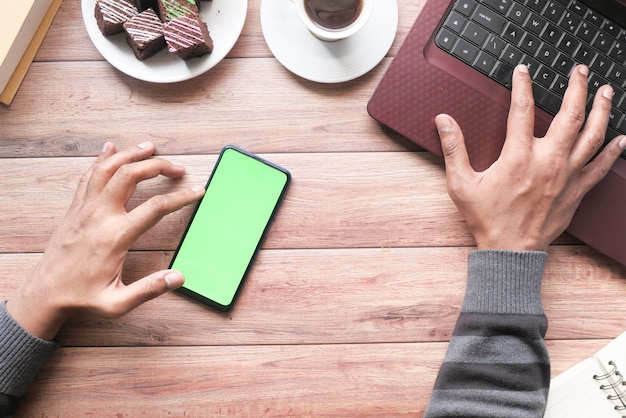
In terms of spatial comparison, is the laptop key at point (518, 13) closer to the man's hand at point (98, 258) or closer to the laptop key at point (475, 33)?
the laptop key at point (475, 33)

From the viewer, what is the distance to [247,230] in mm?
911

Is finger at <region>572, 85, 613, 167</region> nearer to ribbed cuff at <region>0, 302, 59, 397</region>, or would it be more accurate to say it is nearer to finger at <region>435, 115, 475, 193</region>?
finger at <region>435, 115, 475, 193</region>

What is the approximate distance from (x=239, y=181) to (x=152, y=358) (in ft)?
0.99

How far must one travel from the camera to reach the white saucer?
90 cm

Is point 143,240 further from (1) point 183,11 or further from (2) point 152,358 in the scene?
(1) point 183,11

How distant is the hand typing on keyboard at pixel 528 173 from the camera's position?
85cm

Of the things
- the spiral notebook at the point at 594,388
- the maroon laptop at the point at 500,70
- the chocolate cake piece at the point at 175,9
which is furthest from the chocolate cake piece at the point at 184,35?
the spiral notebook at the point at 594,388

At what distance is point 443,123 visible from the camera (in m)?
0.87

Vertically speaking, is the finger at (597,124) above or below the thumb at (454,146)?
above

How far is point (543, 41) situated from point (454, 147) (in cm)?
20

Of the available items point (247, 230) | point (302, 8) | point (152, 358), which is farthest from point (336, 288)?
point (302, 8)

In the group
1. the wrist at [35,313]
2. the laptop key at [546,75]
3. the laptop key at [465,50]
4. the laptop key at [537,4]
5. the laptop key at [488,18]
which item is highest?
the laptop key at [537,4]

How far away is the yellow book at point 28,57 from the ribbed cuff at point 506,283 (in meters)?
0.74

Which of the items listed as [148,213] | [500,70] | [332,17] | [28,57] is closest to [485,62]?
[500,70]
